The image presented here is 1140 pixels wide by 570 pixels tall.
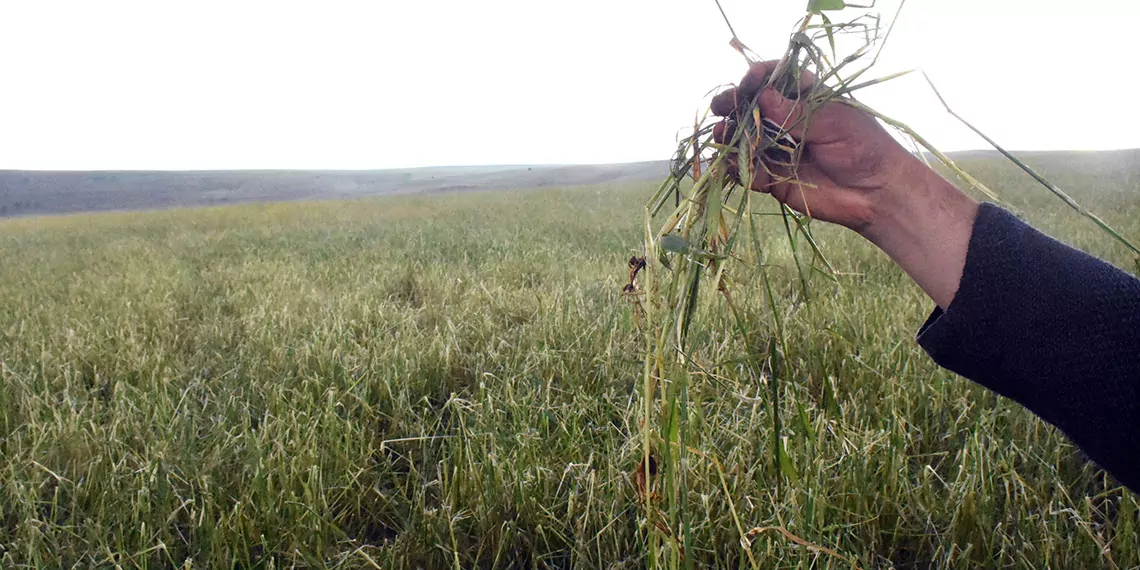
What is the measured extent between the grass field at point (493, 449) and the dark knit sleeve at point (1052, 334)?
25 cm

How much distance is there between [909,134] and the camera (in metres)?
0.99

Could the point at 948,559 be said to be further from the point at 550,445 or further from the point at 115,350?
the point at 115,350

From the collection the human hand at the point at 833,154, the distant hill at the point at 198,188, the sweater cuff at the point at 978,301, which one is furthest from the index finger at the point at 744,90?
the distant hill at the point at 198,188

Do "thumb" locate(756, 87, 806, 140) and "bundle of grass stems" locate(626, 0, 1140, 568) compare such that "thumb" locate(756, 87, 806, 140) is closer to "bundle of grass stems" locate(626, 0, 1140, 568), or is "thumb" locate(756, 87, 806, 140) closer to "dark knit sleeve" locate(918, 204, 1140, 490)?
"bundle of grass stems" locate(626, 0, 1140, 568)

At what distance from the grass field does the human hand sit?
204 millimetres

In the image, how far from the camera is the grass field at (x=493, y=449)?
1304 millimetres

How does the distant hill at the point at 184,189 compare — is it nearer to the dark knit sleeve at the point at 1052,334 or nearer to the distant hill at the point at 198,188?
the distant hill at the point at 198,188

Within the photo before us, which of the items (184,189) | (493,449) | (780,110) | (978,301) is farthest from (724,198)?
(184,189)

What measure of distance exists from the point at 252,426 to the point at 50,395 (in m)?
0.87

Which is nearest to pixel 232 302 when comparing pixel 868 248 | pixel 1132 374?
pixel 1132 374

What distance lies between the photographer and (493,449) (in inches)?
61.7

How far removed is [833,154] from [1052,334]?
42 centimetres

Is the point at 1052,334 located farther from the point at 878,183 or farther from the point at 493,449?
the point at 493,449

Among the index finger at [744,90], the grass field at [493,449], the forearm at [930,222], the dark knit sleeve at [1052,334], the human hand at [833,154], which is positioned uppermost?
the index finger at [744,90]
